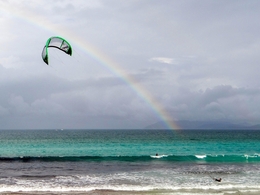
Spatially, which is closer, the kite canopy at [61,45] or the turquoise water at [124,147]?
the kite canopy at [61,45]

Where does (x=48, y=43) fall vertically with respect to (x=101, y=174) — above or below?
above

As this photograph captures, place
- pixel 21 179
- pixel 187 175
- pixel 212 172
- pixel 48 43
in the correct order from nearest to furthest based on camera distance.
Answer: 1. pixel 48 43
2. pixel 21 179
3. pixel 187 175
4. pixel 212 172

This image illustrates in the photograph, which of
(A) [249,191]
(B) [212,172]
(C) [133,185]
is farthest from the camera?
(B) [212,172]

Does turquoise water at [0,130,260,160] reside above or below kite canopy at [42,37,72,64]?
below

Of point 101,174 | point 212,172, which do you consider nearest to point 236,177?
point 212,172

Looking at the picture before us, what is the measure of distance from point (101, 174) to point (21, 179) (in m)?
5.86

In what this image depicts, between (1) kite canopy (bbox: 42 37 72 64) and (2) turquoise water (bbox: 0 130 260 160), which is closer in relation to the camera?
(1) kite canopy (bbox: 42 37 72 64)

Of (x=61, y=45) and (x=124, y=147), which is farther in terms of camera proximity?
(x=124, y=147)

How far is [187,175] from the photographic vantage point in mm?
24359

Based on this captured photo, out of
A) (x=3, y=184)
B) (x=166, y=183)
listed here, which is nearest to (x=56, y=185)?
(x=3, y=184)

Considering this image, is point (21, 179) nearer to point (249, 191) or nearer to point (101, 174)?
point (101, 174)

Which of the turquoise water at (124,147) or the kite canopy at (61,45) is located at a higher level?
the kite canopy at (61,45)

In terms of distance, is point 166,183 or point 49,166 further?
point 49,166

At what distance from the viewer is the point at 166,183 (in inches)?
827
